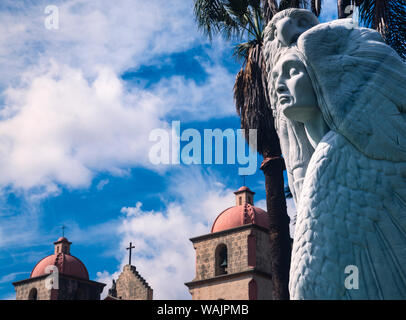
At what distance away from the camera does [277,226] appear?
468 inches

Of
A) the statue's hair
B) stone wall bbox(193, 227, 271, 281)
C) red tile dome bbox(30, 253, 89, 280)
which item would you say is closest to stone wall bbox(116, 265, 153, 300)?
red tile dome bbox(30, 253, 89, 280)

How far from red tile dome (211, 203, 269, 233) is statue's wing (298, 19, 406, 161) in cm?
2301

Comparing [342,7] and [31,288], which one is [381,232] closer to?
[342,7]

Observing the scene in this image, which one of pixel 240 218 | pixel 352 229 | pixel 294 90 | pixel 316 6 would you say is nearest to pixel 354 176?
pixel 352 229

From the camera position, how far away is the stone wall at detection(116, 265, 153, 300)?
31.8 metres

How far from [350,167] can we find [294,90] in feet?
2.60

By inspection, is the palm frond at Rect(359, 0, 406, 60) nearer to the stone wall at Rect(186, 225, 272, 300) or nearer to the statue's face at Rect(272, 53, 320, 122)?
the statue's face at Rect(272, 53, 320, 122)

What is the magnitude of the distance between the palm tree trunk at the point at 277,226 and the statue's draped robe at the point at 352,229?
7075mm

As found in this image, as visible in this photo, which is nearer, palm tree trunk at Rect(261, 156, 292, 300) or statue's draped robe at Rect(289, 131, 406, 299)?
statue's draped robe at Rect(289, 131, 406, 299)
